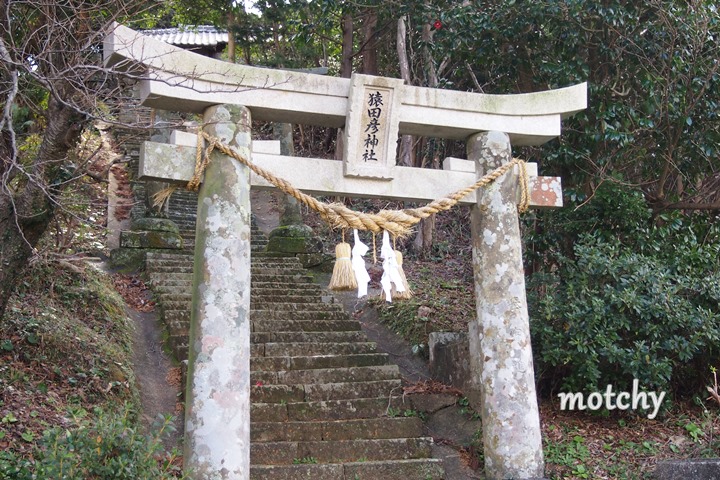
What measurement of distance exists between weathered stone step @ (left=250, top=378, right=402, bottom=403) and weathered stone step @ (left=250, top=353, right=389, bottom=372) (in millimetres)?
424

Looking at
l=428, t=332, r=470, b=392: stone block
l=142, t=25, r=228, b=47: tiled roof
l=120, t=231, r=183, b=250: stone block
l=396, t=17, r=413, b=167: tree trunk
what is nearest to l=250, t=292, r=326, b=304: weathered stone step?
l=428, t=332, r=470, b=392: stone block

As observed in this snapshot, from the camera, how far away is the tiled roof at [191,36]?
19.2 m

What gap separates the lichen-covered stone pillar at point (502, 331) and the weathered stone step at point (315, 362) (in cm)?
197

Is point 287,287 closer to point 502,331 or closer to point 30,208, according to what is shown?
point 502,331

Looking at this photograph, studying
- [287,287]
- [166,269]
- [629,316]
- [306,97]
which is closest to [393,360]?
[287,287]

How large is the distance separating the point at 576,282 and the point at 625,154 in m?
2.20

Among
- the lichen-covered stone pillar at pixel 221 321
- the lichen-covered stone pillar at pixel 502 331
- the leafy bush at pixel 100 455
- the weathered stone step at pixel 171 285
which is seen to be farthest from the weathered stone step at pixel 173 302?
the leafy bush at pixel 100 455

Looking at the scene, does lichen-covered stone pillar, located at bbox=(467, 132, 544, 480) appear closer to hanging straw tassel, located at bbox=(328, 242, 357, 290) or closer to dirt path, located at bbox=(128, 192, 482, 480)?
dirt path, located at bbox=(128, 192, 482, 480)

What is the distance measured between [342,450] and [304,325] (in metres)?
2.32

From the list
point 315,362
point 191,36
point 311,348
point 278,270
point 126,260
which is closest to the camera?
point 315,362

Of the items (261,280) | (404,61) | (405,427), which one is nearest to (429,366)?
(405,427)

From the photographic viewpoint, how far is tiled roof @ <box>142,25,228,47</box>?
19.2 meters

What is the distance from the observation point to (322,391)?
714 cm

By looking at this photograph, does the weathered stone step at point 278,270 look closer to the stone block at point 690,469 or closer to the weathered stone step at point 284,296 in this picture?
the weathered stone step at point 284,296
